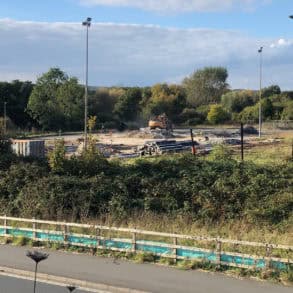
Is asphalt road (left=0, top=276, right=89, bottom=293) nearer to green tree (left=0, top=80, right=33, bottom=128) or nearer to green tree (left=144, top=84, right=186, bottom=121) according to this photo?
green tree (left=0, top=80, right=33, bottom=128)

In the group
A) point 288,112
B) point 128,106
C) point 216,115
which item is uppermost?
point 128,106

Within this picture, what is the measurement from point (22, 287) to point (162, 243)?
11.5ft

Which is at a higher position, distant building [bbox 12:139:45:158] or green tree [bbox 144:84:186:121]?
green tree [bbox 144:84:186:121]

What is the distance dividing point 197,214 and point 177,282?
7422mm

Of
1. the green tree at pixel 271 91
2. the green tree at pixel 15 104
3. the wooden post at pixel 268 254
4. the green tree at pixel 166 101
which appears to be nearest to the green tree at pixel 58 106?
the green tree at pixel 15 104

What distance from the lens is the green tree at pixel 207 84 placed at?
511 ft

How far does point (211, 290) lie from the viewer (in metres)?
10.6

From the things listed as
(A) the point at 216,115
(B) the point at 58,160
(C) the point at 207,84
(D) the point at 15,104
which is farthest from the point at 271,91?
(B) the point at 58,160

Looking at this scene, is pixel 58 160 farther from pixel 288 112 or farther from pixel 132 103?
pixel 132 103

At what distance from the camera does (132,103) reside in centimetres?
13412

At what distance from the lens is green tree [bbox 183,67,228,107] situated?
6132 inches

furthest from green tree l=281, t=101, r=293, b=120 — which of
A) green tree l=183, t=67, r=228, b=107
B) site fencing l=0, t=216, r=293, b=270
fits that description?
site fencing l=0, t=216, r=293, b=270

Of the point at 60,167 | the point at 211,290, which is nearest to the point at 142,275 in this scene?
the point at 211,290

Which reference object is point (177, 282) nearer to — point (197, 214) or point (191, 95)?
point (197, 214)
